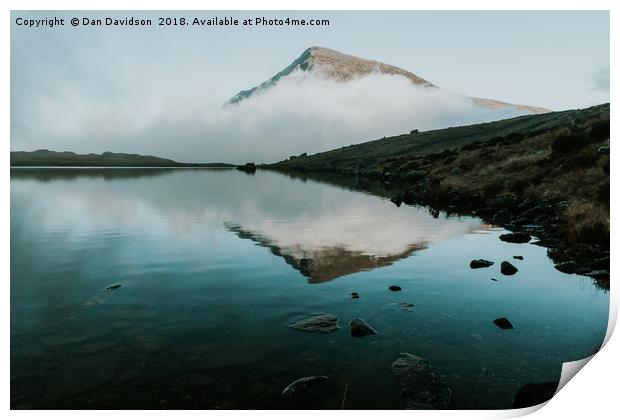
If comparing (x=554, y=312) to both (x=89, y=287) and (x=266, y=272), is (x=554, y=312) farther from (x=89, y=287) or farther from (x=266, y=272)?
(x=89, y=287)

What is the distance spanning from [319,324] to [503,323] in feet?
15.1

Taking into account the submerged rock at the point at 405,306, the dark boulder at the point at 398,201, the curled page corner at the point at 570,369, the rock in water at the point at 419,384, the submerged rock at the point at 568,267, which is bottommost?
the curled page corner at the point at 570,369

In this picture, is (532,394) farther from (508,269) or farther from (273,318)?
(508,269)

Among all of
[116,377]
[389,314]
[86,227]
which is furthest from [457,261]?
[86,227]

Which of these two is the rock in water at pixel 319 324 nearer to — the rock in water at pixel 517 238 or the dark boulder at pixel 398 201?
the rock in water at pixel 517 238

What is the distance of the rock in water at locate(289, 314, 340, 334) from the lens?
1021 centimetres

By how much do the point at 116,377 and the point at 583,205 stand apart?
2147 centimetres

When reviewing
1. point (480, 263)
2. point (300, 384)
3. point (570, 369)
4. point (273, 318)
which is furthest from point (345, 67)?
point (300, 384)

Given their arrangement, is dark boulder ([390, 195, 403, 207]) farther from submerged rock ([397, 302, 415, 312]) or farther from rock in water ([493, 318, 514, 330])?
rock in water ([493, 318, 514, 330])

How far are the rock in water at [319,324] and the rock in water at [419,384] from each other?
6.86 ft

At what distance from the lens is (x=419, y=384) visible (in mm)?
7906

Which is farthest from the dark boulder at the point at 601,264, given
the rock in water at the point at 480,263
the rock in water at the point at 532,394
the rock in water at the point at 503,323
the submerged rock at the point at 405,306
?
the rock in water at the point at 532,394

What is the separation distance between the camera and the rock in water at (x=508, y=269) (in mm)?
15242

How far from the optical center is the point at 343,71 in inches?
916
